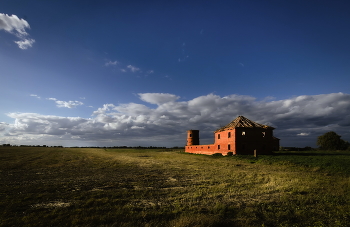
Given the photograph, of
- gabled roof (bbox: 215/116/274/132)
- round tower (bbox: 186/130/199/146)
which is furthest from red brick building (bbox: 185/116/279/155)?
round tower (bbox: 186/130/199/146)

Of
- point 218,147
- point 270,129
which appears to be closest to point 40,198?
point 218,147

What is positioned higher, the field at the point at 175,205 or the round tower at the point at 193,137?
the round tower at the point at 193,137

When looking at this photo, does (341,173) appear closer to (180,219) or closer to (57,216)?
(180,219)

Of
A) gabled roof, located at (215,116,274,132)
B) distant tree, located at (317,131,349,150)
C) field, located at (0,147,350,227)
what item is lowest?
field, located at (0,147,350,227)

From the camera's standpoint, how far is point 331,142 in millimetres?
75188

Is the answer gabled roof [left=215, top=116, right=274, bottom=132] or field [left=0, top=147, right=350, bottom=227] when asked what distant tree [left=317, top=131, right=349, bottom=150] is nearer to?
gabled roof [left=215, top=116, right=274, bottom=132]

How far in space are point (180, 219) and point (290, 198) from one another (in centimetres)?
640

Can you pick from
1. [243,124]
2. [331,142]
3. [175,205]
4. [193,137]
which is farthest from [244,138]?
[331,142]

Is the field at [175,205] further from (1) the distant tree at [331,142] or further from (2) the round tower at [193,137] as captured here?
(1) the distant tree at [331,142]

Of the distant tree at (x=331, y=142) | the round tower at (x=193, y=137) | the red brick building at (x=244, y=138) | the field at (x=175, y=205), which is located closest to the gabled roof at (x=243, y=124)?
the red brick building at (x=244, y=138)

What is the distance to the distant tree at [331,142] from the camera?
74688mm

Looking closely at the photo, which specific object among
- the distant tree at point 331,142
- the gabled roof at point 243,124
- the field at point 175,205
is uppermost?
the gabled roof at point 243,124

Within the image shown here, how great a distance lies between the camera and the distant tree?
74.7m

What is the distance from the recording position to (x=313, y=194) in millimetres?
10703
